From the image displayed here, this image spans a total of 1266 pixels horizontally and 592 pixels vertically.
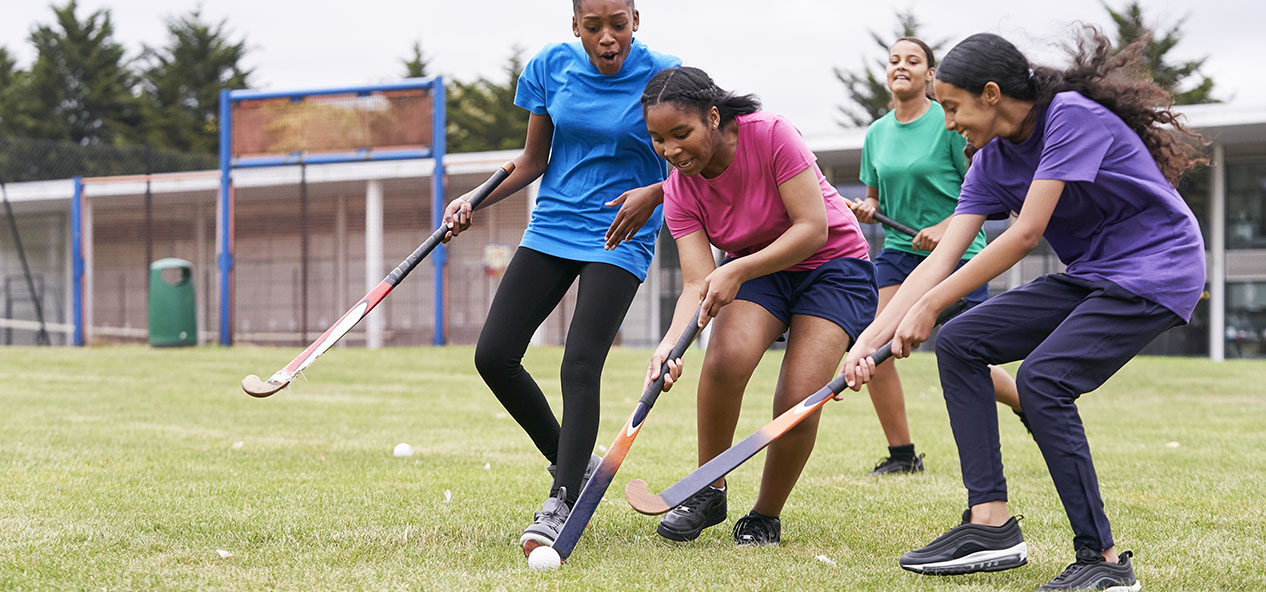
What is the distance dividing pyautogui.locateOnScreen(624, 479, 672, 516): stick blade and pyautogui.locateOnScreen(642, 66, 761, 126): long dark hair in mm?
1076

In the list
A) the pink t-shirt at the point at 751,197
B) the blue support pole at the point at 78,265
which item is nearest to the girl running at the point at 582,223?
the pink t-shirt at the point at 751,197

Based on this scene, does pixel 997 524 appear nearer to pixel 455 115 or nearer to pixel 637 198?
pixel 637 198

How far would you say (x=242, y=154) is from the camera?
663 inches

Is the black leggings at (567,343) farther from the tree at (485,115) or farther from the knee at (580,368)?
the tree at (485,115)

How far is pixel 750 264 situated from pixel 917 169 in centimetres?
237

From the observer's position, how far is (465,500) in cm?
435

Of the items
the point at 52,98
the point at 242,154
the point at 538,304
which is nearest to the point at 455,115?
the point at 52,98

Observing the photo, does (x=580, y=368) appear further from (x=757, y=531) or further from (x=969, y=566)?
(x=969, y=566)

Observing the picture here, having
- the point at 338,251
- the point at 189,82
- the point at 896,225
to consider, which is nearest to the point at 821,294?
the point at 896,225

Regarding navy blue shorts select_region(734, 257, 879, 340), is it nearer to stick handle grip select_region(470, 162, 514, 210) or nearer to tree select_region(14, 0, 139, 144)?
stick handle grip select_region(470, 162, 514, 210)

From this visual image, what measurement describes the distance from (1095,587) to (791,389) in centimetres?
104

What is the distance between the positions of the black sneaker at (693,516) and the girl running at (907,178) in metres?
1.82

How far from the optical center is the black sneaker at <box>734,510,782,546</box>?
142 inches

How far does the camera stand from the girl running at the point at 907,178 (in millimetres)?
5387
